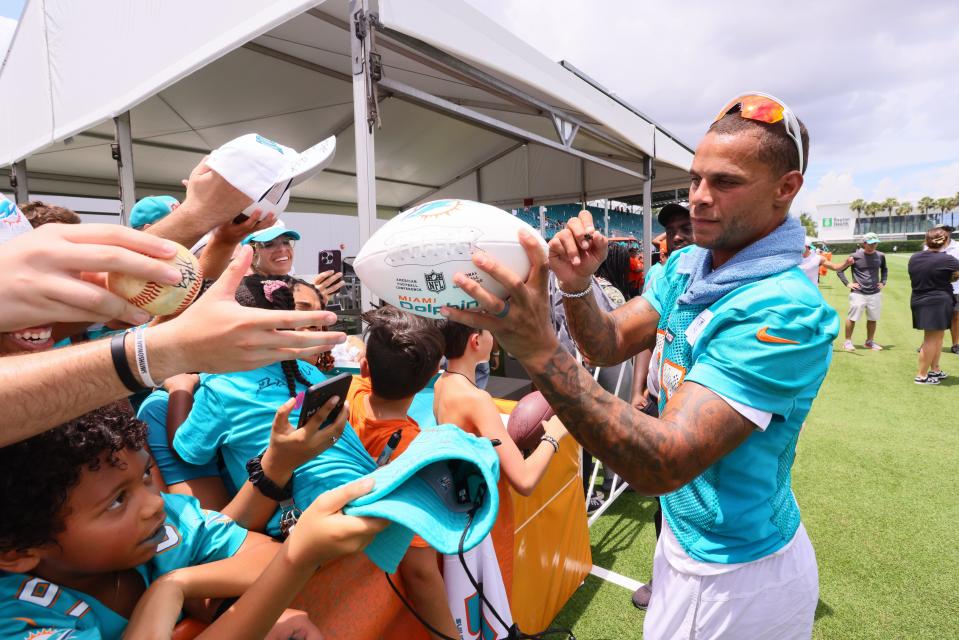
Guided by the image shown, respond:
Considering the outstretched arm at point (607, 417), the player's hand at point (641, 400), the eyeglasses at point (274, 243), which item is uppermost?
the eyeglasses at point (274, 243)

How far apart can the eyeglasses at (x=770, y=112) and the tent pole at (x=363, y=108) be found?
2013 millimetres

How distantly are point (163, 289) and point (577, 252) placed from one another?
98cm

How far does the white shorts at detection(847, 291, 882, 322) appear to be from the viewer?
8859mm

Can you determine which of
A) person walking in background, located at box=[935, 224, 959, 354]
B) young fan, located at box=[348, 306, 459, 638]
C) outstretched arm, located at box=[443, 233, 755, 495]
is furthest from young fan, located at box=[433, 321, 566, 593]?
person walking in background, located at box=[935, 224, 959, 354]

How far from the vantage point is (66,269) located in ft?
2.44

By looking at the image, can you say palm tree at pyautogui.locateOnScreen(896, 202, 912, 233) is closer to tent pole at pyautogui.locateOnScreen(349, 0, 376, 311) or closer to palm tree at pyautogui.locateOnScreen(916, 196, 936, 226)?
palm tree at pyautogui.locateOnScreen(916, 196, 936, 226)

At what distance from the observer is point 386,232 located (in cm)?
130

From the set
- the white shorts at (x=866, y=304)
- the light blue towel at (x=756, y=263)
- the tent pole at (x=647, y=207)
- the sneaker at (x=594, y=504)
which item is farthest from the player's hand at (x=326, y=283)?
the white shorts at (x=866, y=304)

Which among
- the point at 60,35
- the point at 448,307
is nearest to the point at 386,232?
the point at 448,307

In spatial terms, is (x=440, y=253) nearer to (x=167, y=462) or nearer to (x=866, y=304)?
(x=167, y=462)

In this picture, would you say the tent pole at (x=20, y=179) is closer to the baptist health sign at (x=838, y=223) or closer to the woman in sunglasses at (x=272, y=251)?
the woman in sunglasses at (x=272, y=251)

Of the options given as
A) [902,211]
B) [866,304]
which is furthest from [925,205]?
[866,304]

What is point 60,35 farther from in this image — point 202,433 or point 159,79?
point 202,433

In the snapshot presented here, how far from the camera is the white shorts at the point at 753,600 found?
4.41ft
